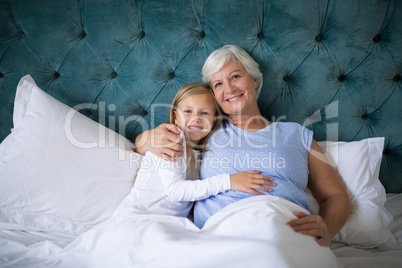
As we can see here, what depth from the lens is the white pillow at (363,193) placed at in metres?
0.94

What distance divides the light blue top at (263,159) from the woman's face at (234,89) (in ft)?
0.35

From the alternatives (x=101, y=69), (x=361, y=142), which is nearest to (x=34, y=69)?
(x=101, y=69)

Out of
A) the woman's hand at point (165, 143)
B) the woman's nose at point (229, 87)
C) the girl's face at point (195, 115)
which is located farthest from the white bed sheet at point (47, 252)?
the woman's nose at point (229, 87)

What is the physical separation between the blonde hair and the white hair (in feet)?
0.26

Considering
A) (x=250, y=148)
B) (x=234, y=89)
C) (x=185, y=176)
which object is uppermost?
(x=234, y=89)

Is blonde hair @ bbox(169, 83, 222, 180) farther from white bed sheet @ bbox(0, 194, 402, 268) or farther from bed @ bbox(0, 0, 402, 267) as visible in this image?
white bed sheet @ bbox(0, 194, 402, 268)

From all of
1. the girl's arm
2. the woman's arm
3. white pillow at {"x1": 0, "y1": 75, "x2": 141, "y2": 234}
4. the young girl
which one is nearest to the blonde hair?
the young girl

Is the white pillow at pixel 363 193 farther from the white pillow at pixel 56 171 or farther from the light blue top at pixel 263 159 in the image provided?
the white pillow at pixel 56 171

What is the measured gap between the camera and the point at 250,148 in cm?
105

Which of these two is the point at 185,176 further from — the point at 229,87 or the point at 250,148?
the point at 229,87

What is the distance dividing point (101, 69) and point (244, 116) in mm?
719

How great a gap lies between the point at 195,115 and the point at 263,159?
34cm

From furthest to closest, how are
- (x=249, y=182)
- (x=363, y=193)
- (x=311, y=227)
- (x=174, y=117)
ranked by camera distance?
(x=174, y=117) < (x=363, y=193) < (x=249, y=182) < (x=311, y=227)

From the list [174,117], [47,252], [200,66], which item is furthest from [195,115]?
[47,252]
